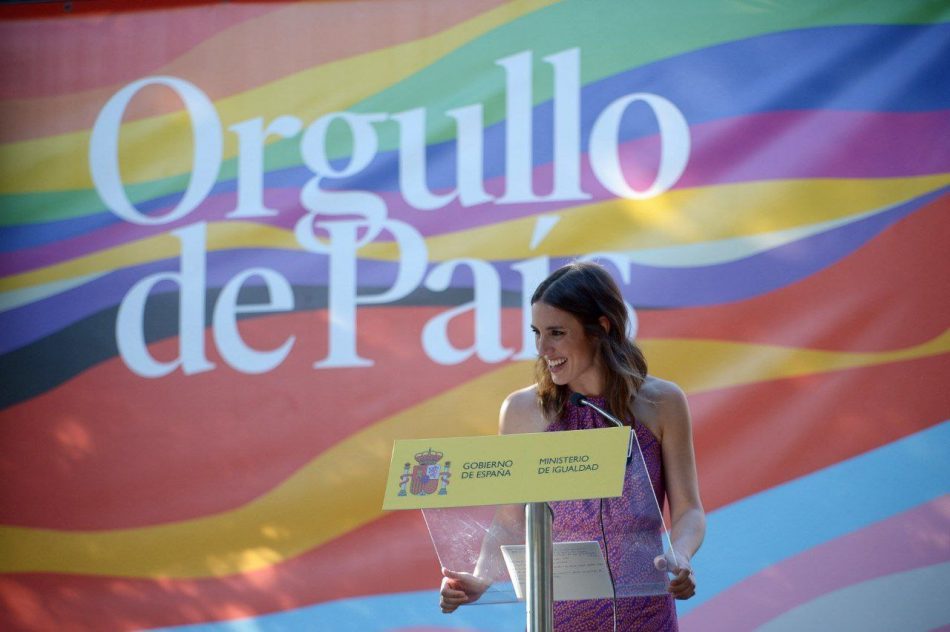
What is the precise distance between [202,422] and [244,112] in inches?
45.2

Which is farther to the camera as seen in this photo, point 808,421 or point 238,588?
point 238,588

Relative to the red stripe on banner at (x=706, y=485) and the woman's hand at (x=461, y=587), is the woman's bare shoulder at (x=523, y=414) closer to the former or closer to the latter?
the woman's hand at (x=461, y=587)

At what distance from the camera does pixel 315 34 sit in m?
4.32

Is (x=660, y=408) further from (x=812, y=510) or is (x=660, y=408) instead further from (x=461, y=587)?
(x=812, y=510)

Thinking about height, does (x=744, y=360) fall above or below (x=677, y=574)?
above

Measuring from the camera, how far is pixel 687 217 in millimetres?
3900

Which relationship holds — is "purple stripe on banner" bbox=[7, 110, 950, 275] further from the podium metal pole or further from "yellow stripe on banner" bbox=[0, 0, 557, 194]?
the podium metal pole

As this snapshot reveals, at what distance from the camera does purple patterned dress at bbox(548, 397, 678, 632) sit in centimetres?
195

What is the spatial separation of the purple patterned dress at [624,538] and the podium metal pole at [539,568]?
0.17 meters

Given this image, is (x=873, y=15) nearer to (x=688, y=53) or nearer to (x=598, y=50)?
(x=688, y=53)

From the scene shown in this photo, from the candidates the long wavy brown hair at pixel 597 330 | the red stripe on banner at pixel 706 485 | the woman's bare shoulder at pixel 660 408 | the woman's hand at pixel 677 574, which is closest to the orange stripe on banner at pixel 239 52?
the red stripe on banner at pixel 706 485

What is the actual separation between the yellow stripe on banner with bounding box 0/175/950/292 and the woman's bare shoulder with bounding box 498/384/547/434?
59.0 inches

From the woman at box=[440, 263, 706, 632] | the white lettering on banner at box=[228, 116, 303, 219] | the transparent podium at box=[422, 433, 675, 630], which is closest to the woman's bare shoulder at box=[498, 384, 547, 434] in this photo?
the woman at box=[440, 263, 706, 632]

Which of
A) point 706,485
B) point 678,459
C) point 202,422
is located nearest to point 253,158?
point 202,422
